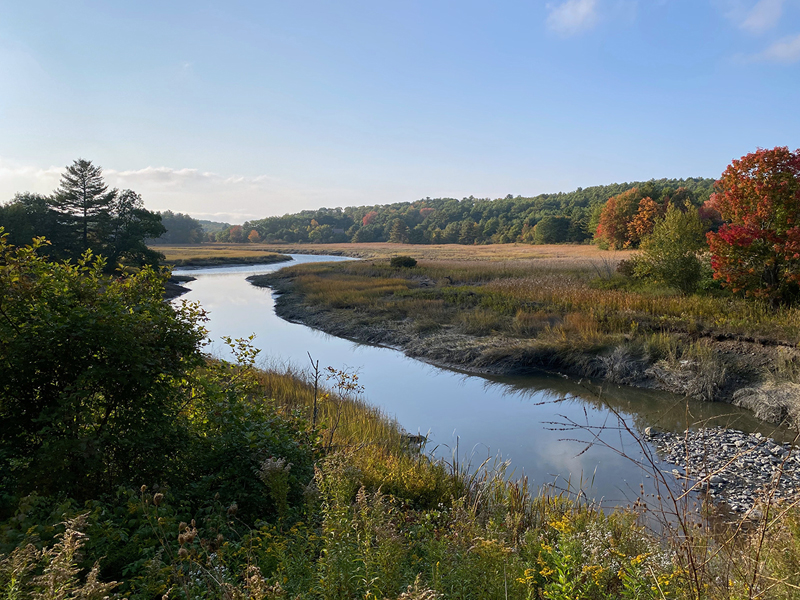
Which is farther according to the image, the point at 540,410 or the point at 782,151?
the point at 782,151

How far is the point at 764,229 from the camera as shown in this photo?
14336 mm

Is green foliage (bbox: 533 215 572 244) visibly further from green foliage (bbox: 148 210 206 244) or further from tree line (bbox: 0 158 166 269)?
green foliage (bbox: 148 210 206 244)

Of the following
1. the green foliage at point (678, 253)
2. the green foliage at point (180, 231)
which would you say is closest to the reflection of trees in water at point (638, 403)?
the green foliage at point (678, 253)

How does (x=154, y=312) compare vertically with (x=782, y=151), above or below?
below

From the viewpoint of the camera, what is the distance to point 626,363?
12852 mm

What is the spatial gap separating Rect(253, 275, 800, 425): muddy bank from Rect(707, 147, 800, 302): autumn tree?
3.20 metres

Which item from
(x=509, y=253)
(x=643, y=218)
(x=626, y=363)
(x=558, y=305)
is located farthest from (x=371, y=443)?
(x=643, y=218)

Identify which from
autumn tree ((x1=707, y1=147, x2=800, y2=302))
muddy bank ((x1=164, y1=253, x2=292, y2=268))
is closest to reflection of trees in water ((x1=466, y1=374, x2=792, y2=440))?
autumn tree ((x1=707, y1=147, x2=800, y2=302))

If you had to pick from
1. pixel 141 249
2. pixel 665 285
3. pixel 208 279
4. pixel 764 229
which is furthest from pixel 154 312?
pixel 208 279

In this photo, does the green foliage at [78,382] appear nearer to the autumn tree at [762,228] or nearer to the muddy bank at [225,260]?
the autumn tree at [762,228]

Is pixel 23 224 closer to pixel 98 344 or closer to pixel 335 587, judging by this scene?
pixel 98 344

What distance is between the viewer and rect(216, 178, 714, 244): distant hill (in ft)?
277

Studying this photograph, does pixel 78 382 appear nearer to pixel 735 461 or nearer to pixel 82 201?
pixel 735 461

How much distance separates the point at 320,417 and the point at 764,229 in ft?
45.2
